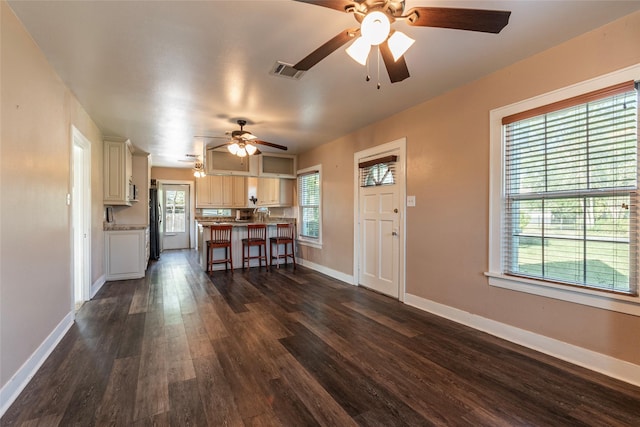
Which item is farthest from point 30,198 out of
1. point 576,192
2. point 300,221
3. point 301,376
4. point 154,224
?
point 154,224

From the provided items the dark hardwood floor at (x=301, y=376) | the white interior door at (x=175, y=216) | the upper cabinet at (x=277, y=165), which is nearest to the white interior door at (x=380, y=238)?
the dark hardwood floor at (x=301, y=376)

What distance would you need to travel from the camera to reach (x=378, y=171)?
4.27 m

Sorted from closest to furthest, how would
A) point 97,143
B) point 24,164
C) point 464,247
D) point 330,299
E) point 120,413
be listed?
1. point 120,413
2. point 24,164
3. point 464,247
4. point 330,299
5. point 97,143

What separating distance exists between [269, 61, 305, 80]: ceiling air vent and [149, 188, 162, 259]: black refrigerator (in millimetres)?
6125

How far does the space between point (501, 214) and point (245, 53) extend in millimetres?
2654

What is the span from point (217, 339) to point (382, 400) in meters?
1.61

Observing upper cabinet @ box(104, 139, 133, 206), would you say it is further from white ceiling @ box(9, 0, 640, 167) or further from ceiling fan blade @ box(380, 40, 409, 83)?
ceiling fan blade @ box(380, 40, 409, 83)

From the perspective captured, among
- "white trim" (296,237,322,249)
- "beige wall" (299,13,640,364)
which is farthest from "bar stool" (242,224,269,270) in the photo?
"beige wall" (299,13,640,364)

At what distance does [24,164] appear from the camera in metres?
2.07

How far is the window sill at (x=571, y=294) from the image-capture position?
6.61ft

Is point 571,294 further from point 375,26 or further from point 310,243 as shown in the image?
point 310,243

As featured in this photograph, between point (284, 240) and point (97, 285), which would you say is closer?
point (97, 285)

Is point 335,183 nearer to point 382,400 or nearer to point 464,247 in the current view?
point 464,247

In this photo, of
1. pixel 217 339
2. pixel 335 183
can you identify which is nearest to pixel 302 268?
pixel 335 183
